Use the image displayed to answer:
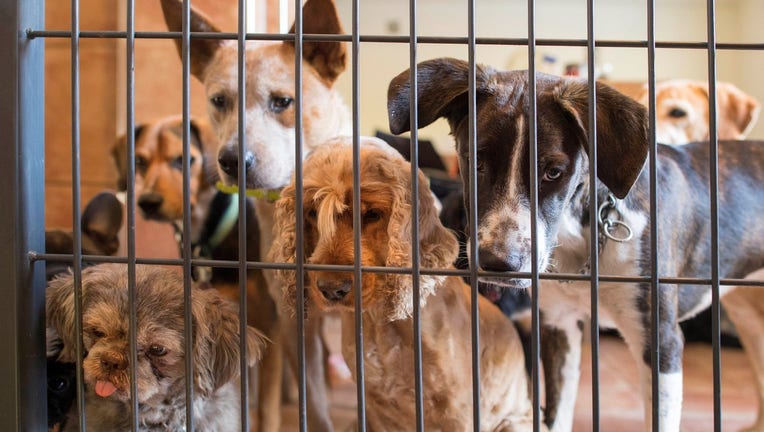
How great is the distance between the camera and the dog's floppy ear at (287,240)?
150cm

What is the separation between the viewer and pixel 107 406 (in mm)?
1518

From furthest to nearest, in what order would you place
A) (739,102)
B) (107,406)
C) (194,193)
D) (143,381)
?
1. (739,102)
2. (194,193)
3. (107,406)
4. (143,381)

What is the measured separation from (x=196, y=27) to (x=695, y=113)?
5.49 ft

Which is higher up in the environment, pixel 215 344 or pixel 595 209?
pixel 595 209

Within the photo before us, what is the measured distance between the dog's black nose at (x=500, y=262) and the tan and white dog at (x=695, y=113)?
4.46ft

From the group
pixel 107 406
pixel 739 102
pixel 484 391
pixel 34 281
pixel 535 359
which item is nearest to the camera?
pixel 535 359

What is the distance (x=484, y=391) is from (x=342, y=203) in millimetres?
558

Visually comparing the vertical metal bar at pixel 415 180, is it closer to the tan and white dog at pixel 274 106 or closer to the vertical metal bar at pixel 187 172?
the vertical metal bar at pixel 187 172

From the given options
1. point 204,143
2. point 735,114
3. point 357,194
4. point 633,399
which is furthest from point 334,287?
point 735,114

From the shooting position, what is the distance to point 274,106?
6.53 ft

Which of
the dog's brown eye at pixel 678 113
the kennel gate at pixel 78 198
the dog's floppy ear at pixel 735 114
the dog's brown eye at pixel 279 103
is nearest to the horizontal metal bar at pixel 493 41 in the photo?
the kennel gate at pixel 78 198

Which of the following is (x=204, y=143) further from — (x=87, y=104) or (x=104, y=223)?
(x=87, y=104)

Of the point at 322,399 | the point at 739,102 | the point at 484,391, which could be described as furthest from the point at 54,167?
the point at 739,102

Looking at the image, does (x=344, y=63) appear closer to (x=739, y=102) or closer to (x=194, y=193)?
(x=194, y=193)
